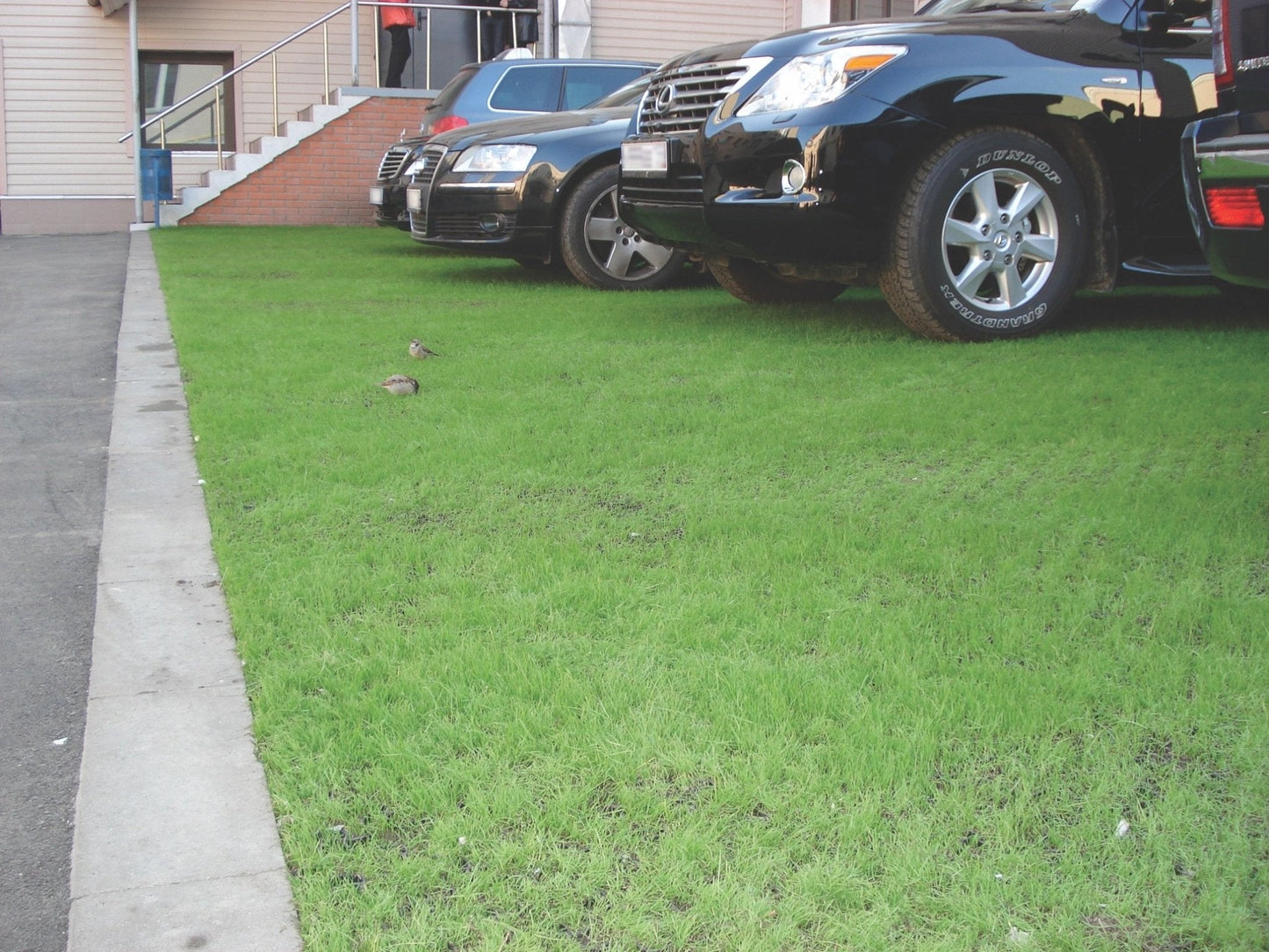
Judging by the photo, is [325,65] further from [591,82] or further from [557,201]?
[557,201]

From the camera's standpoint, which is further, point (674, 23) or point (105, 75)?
point (674, 23)

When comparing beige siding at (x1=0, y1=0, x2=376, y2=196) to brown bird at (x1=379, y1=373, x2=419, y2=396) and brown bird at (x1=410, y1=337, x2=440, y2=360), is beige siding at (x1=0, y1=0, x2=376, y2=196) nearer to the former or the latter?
brown bird at (x1=410, y1=337, x2=440, y2=360)

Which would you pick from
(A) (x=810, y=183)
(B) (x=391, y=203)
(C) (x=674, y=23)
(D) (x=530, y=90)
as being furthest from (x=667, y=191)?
(C) (x=674, y=23)

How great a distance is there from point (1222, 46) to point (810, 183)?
8.59 feet

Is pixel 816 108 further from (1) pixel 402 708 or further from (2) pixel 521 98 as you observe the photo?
(2) pixel 521 98

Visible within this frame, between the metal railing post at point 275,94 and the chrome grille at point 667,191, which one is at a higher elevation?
the metal railing post at point 275,94

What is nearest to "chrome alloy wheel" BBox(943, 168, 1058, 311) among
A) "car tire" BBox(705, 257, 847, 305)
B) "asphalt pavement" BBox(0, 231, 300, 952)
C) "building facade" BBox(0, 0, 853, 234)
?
"car tire" BBox(705, 257, 847, 305)

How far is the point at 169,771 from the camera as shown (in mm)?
2469

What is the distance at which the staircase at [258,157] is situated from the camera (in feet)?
60.1

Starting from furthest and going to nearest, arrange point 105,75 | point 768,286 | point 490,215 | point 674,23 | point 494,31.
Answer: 1. point 674,23
2. point 494,31
3. point 105,75
4. point 490,215
5. point 768,286

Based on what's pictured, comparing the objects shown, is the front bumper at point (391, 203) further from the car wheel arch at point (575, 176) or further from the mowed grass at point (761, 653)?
the mowed grass at point (761, 653)

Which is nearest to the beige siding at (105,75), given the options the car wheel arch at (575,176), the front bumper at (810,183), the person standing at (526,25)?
the person standing at (526,25)

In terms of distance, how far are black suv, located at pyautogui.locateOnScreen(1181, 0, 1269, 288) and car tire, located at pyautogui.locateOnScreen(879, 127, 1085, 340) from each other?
248 cm

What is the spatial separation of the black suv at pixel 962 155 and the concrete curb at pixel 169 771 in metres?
3.21
